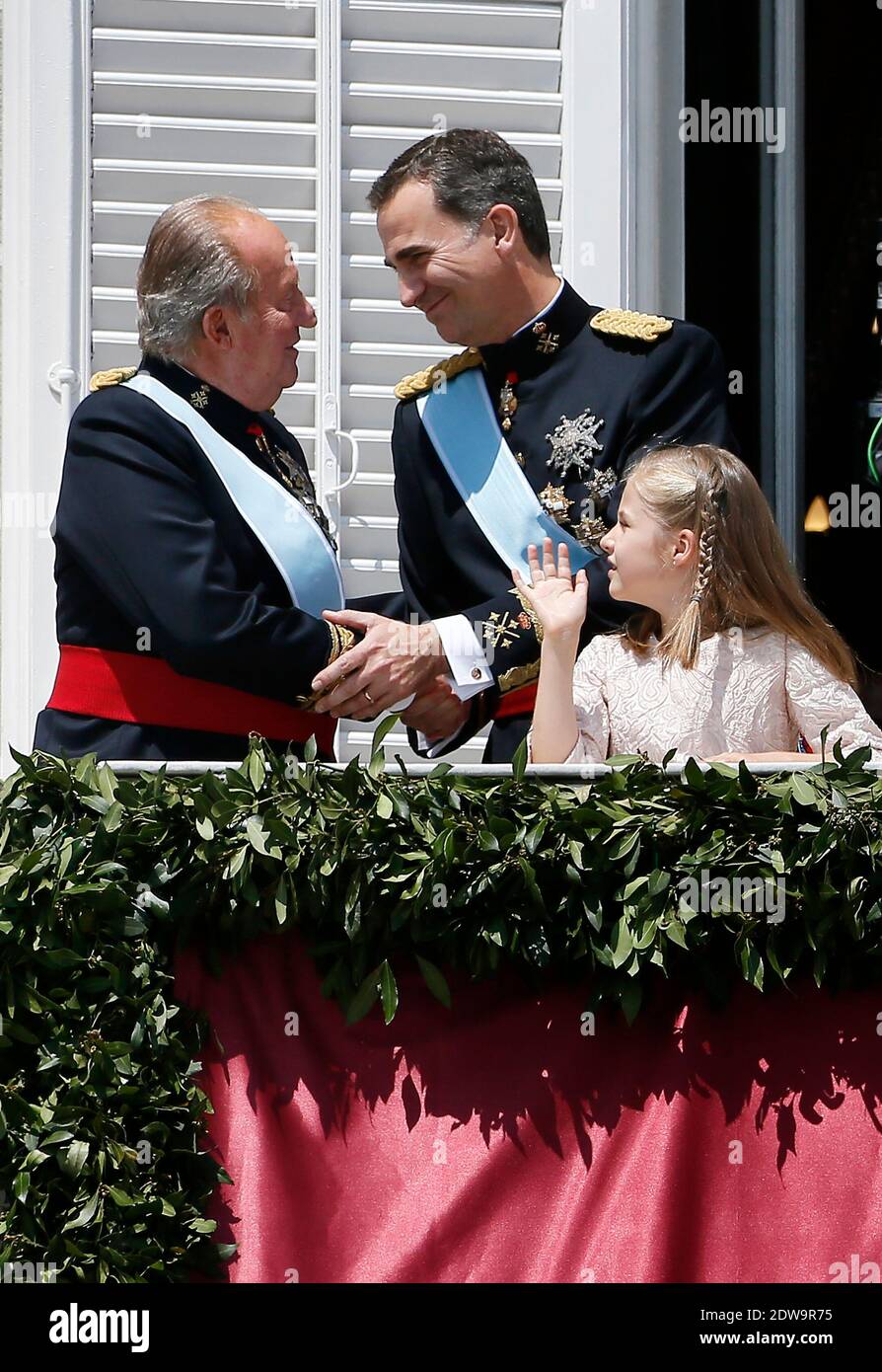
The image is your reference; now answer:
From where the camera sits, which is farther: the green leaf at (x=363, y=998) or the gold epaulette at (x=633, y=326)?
the gold epaulette at (x=633, y=326)

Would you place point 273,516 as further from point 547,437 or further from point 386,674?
point 547,437

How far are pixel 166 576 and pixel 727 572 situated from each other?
98 cm

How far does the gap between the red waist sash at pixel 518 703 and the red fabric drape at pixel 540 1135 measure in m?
0.79

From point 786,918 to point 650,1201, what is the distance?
1.57 ft

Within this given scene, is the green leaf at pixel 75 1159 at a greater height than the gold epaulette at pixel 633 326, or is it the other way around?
the gold epaulette at pixel 633 326

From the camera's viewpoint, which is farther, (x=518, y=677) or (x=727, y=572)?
(x=518, y=677)

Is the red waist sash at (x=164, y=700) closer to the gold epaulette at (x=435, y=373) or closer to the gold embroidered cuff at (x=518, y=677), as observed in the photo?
the gold embroidered cuff at (x=518, y=677)

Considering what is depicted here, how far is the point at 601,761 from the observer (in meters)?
Result: 3.78

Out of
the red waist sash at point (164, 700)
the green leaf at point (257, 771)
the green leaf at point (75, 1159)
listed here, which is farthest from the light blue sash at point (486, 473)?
the green leaf at point (75, 1159)

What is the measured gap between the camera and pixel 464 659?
13.0 ft

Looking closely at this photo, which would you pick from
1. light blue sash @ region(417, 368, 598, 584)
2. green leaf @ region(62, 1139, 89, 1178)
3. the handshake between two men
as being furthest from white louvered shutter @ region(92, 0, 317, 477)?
green leaf @ region(62, 1139, 89, 1178)

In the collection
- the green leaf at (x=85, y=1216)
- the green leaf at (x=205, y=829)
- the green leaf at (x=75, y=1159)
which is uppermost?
the green leaf at (x=205, y=829)

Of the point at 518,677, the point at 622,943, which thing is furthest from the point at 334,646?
the point at 622,943

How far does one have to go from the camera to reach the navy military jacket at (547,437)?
13.3 feet
